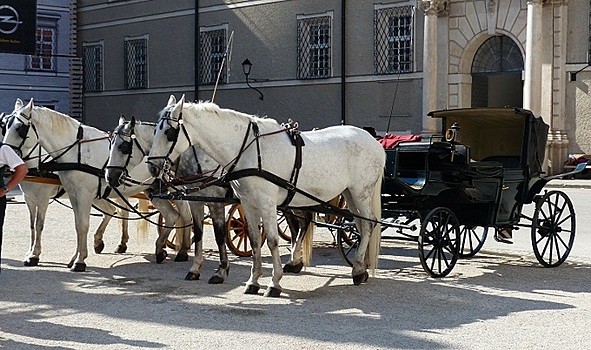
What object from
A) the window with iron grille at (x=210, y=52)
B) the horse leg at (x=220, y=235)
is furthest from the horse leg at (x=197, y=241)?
the window with iron grille at (x=210, y=52)

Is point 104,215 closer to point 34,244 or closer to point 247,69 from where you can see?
point 34,244

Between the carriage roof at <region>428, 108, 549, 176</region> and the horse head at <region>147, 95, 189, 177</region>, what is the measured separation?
13.4 ft

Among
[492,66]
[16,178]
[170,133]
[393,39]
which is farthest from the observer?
[393,39]

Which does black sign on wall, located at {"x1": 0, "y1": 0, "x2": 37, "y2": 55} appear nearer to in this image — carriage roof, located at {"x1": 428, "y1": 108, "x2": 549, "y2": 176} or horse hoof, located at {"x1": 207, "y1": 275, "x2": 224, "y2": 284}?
carriage roof, located at {"x1": 428, "y1": 108, "x2": 549, "y2": 176}

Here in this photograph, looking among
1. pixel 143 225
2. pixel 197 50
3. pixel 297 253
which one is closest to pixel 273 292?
pixel 297 253

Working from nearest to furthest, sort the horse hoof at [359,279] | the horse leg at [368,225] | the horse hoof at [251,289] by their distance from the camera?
1. the horse hoof at [251,289]
2. the horse hoof at [359,279]
3. the horse leg at [368,225]

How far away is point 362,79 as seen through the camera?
94.2 ft

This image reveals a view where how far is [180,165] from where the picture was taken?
10.3 metres

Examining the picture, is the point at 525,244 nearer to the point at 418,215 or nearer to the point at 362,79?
the point at 418,215

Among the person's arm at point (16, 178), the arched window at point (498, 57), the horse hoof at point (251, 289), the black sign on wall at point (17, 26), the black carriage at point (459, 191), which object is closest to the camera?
the person's arm at point (16, 178)

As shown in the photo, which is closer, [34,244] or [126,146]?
[126,146]

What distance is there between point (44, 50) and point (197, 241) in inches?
1118

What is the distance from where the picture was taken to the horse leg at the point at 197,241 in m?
10.3

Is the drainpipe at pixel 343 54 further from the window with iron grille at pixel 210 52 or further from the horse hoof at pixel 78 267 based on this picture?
the horse hoof at pixel 78 267
